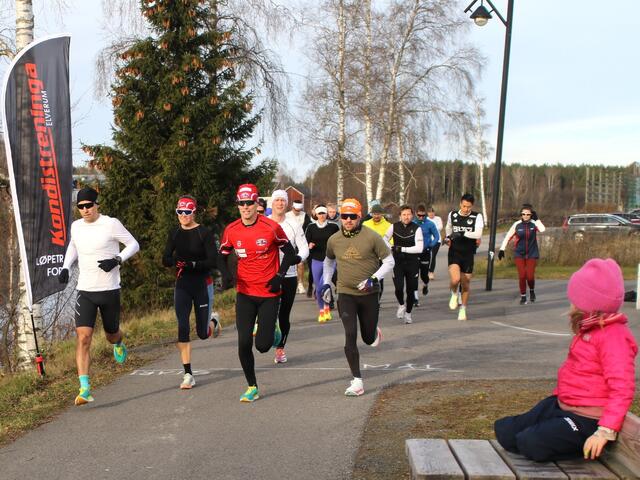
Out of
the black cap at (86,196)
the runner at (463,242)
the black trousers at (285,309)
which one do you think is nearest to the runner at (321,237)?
the runner at (463,242)

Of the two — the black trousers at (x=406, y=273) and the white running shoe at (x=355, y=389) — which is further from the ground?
the black trousers at (x=406, y=273)

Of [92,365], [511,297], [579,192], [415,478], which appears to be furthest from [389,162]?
[579,192]

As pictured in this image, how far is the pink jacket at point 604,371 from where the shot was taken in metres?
3.74

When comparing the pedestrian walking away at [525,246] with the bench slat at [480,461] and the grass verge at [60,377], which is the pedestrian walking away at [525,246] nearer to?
the grass verge at [60,377]

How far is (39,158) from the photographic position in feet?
29.4

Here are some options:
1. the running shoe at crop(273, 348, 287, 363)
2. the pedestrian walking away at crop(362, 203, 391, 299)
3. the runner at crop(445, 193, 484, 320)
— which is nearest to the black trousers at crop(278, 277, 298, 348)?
the running shoe at crop(273, 348, 287, 363)

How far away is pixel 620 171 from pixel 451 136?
12086 centimetres

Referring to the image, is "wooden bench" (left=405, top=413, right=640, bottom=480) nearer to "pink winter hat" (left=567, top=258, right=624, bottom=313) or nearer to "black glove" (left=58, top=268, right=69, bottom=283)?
"pink winter hat" (left=567, top=258, right=624, bottom=313)

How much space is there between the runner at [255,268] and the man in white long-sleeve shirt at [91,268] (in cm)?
112

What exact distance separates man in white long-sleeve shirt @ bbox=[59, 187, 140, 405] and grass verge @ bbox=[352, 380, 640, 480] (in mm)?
2862

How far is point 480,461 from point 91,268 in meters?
4.81

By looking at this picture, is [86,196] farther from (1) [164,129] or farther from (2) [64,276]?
(1) [164,129]

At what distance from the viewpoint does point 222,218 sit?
2211 cm

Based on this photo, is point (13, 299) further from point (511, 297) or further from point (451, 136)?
point (451, 136)
